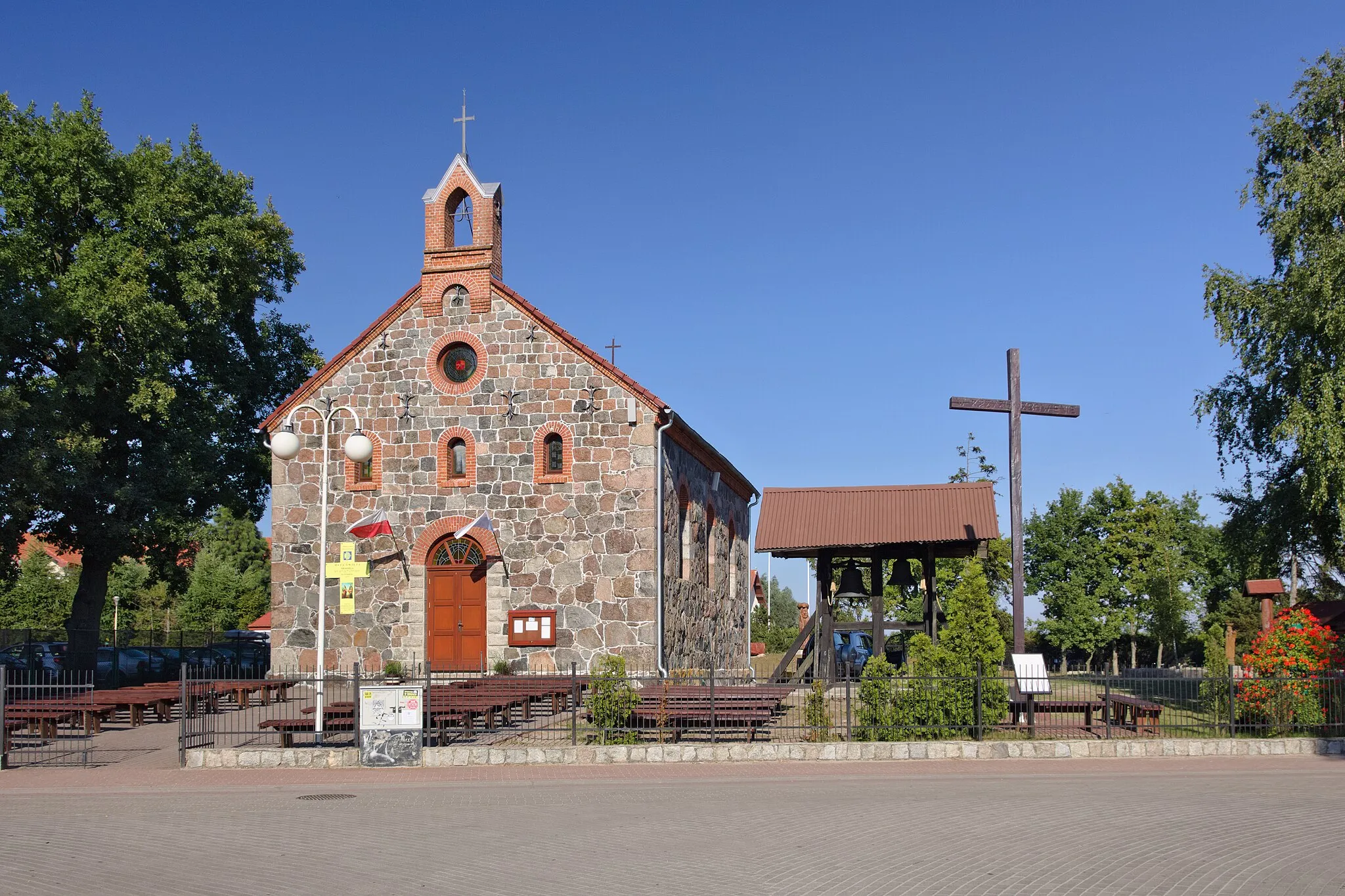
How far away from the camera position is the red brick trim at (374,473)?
25953mm

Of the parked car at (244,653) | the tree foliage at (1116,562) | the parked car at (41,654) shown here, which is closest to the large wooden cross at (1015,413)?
the parked car at (244,653)

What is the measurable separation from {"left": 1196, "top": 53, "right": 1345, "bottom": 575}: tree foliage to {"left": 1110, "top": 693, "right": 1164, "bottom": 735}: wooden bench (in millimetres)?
8585

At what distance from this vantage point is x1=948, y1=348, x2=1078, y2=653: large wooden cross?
19.4 metres

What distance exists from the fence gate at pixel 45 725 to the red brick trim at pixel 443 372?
10.1 metres

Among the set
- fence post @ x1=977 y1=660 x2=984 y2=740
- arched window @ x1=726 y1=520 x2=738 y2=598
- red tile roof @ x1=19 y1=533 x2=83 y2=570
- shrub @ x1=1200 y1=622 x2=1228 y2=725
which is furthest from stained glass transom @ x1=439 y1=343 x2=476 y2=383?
shrub @ x1=1200 y1=622 x2=1228 y2=725

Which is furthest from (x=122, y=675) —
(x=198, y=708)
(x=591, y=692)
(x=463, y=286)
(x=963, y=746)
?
(x=963, y=746)

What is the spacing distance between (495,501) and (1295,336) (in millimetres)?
19143

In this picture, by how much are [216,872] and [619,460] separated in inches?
645

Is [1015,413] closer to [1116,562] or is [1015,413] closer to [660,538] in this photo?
[660,538]

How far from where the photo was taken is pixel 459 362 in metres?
26.4

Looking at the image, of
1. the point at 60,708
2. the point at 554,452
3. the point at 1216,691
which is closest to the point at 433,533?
the point at 554,452

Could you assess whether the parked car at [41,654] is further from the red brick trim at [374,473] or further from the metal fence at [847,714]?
the metal fence at [847,714]

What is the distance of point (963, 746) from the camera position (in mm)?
16438

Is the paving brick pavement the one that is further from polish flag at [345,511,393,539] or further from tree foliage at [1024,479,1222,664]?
tree foliage at [1024,479,1222,664]
